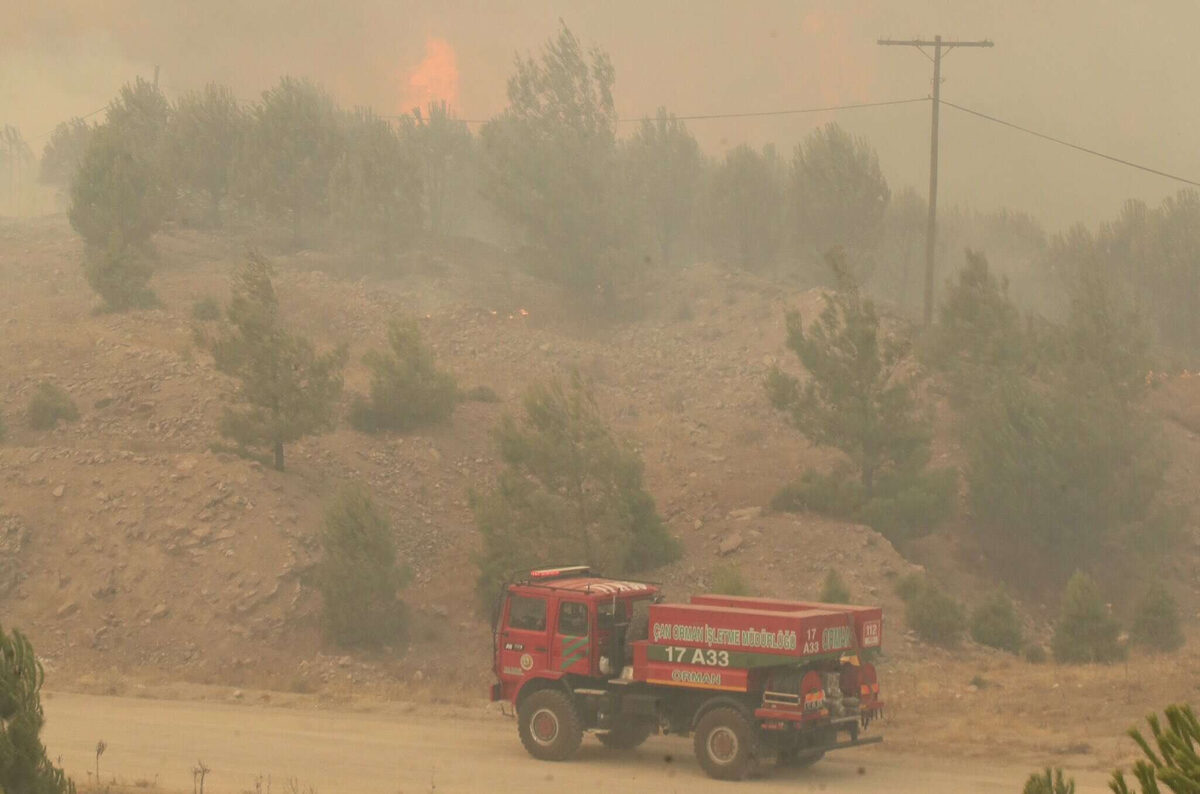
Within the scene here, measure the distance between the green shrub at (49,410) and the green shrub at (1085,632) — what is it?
27335 mm

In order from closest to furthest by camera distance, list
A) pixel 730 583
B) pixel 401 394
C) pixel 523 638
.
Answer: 1. pixel 523 638
2. pixel 730 583
3. pixel 401 394

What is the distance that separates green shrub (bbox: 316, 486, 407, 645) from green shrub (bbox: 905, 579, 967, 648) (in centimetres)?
1194

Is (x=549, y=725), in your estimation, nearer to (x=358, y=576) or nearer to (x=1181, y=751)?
(x=358, y=576)

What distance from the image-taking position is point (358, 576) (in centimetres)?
2741

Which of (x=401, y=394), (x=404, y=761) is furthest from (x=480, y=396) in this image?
(x=404, y=761)

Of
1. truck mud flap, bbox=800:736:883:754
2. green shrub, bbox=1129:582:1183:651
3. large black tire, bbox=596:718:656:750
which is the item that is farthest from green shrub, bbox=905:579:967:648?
truck mud flap, bbox=800:736:883:754

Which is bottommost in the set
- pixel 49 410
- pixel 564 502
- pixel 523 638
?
pixel 523 638

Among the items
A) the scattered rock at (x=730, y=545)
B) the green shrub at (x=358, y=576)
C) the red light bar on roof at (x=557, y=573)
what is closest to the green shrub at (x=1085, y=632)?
the scattered rock at (x=730, y=545)

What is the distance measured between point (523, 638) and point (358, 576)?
11380 mm

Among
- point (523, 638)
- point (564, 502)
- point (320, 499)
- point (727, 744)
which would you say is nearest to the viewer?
point (727, 744)

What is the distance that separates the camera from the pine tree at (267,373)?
31531 mm

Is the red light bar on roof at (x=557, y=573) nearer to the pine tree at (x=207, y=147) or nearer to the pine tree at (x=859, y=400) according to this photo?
the pine tree at (x=859, y=400)

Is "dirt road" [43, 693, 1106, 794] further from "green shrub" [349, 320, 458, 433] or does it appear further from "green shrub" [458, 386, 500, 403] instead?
"green shrub" [458, 386, 500, 403]

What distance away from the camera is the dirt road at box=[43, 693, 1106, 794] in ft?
49.0
